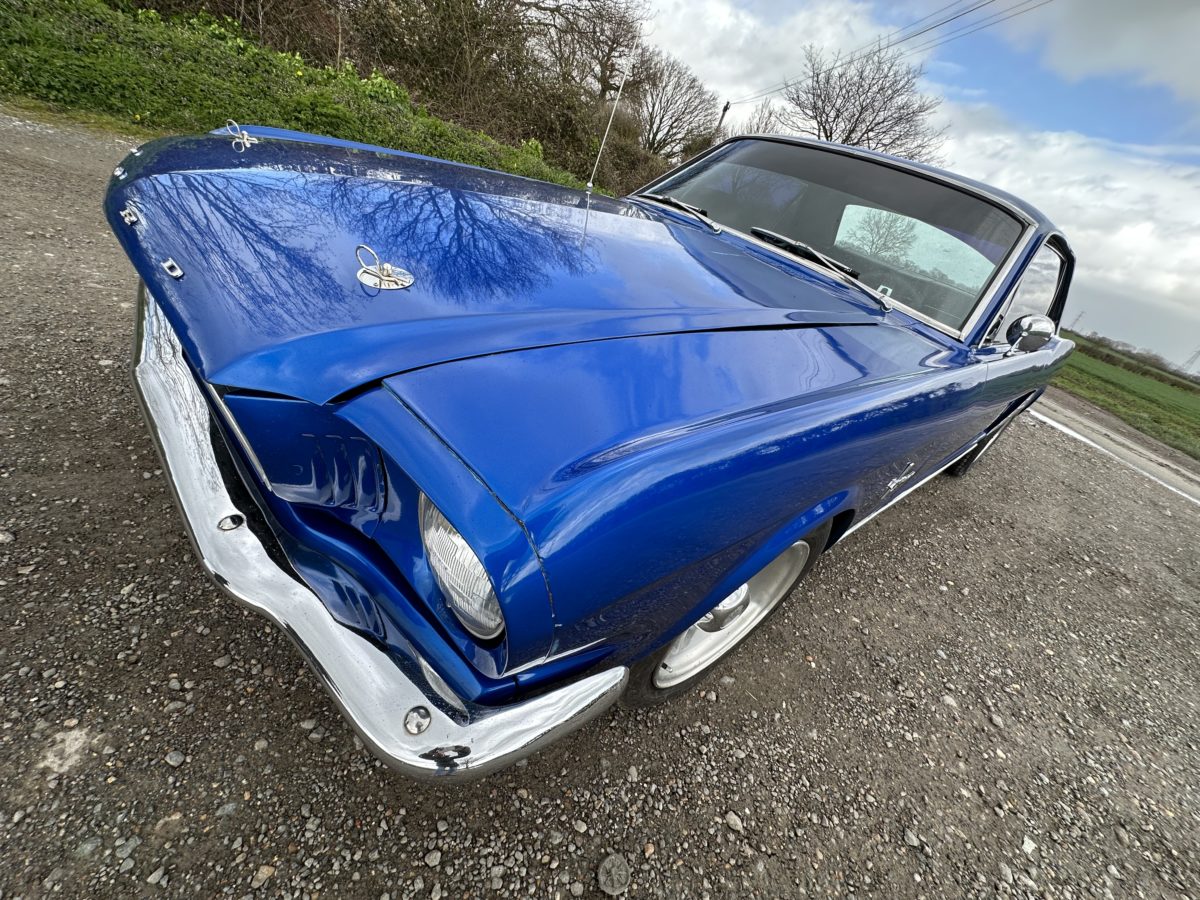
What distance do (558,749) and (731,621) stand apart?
26.6 inches

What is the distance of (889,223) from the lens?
7.72ft

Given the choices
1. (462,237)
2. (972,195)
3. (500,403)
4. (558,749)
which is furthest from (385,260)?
(972,195)

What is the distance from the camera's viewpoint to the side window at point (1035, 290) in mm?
2491

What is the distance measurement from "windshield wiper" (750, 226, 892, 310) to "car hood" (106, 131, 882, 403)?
0.15 m

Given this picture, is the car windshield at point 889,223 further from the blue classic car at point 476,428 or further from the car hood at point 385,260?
the blue classic car at point 476,428

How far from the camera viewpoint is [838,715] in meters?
1.85

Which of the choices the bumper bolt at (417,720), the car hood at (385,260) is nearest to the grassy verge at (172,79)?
the car hood at (385,260)

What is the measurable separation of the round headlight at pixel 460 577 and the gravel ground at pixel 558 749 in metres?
0.73

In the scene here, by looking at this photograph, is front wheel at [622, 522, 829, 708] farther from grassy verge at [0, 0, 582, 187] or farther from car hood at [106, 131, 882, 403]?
grassy verge at [0, 0, 582, 187]

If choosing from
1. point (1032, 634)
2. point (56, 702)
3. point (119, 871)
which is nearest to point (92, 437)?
point (56, 702)

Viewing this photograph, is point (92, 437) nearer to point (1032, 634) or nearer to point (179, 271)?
point (179, 271)

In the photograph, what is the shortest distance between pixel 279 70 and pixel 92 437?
7.76 meters

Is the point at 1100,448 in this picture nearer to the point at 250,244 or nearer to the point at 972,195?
the point at 972,195

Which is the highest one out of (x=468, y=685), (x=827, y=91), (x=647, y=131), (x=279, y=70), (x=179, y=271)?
(x=827, y=91)
